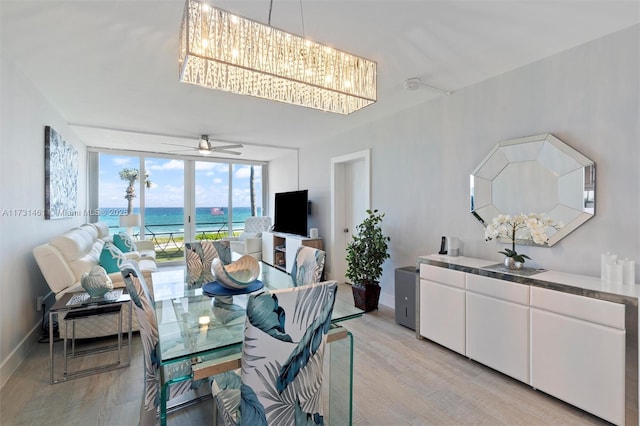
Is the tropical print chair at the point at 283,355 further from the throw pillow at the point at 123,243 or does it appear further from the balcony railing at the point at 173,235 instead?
the balcony railing at the point at 173,235

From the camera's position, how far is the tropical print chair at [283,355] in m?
1.11

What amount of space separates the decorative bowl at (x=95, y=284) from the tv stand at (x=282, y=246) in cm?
300

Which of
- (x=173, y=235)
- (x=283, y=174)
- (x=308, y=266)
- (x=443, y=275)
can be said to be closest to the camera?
(x=308, y=266)

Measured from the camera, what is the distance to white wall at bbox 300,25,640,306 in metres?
2.02

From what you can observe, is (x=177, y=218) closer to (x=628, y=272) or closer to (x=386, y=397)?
(x=386, y=397)

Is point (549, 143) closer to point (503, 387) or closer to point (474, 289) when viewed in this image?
point (474, 289)

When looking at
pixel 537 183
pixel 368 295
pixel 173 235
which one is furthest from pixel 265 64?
pixel 173 235

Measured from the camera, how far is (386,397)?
205 centimetres

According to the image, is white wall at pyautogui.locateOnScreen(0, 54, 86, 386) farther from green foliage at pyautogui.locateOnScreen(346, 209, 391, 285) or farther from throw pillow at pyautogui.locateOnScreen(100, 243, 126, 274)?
green foliage at pyautogui.locateOnScreen(346, 209, 391, 285)

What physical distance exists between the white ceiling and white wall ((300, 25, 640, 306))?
0.16m

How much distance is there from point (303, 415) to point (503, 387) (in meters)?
1.75

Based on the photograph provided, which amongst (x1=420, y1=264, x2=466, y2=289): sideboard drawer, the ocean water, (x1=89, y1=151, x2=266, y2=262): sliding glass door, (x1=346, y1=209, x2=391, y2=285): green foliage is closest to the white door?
(x1=346, y1=209, x2=391, y2=285): green foliage

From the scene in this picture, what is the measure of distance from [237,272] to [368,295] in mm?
1974

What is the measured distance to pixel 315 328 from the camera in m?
1.23
